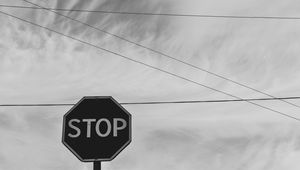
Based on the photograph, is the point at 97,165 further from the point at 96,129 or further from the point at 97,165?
the point at 96,129

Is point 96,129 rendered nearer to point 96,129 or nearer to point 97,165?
point 96,129

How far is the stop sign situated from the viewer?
7.31 m

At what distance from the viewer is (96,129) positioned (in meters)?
7.37

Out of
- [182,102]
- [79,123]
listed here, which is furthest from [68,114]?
[182,102]

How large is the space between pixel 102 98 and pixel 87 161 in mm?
1123

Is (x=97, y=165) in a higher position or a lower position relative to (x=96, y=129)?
lower

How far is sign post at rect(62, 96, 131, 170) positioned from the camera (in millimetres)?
7309

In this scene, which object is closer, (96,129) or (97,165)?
(97,165)

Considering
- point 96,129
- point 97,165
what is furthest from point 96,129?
point 97,165

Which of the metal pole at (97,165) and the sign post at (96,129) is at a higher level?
the sign post at (96,129)

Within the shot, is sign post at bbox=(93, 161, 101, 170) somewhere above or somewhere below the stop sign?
below

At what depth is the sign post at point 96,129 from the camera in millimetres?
7309

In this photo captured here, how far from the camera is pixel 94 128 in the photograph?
7406mm

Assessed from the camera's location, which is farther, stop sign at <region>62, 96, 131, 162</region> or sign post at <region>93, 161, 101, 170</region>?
stop sign at <region>62, 96, 131, 162</region>
